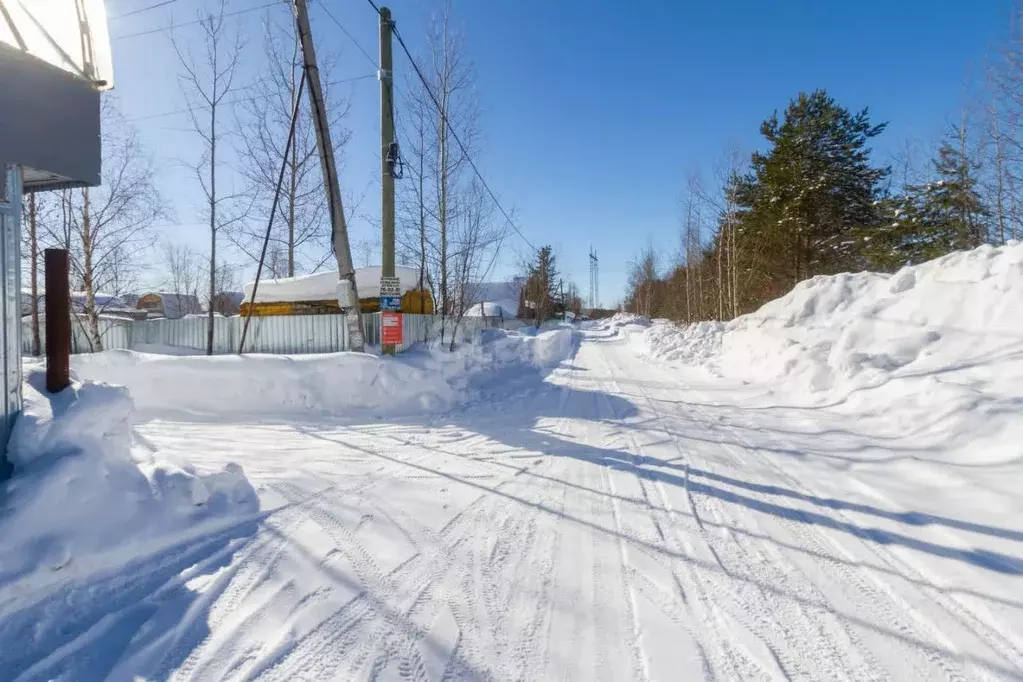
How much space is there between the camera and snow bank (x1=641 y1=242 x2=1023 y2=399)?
20.1 ft

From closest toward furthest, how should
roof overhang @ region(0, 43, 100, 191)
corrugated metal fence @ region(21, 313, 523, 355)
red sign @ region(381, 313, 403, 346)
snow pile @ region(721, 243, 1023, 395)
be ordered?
roof overhang @ region(0, 43, 100, 191) → snow pile @ region(721, 243, 1023, 395) → red sign @ region(381, 313, 403, 346) → corrugated metal fence @ region(21, 313, 523, 355)

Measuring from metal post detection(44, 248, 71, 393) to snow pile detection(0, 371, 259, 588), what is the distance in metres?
0.12

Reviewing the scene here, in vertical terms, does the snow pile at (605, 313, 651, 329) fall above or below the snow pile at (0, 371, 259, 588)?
above

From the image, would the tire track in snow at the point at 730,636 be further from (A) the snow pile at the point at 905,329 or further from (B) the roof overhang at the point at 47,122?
(A) the snow pile at the point at 905,329

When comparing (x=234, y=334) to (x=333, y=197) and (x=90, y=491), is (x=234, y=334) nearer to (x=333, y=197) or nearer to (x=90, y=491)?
(x=333, y=197)

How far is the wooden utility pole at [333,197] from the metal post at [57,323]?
17.8 ft

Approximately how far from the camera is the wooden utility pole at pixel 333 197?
8781 mm

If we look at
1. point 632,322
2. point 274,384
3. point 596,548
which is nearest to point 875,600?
point 596,548

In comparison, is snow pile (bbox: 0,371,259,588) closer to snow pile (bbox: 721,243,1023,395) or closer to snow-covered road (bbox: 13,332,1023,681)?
snow-covered road (bbox: 13,332,1023,681)

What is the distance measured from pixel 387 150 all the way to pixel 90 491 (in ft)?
25.9

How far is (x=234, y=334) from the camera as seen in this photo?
45.1 ft

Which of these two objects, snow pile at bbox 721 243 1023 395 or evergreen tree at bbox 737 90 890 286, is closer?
snow pile at bbox 721 243 1023 395

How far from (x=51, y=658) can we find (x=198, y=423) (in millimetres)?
5215

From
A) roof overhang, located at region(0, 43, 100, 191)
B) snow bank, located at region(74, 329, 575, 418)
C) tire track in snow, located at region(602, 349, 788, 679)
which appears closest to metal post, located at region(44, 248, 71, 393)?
roof overhang, located at region(0, 43, 100, 191)
